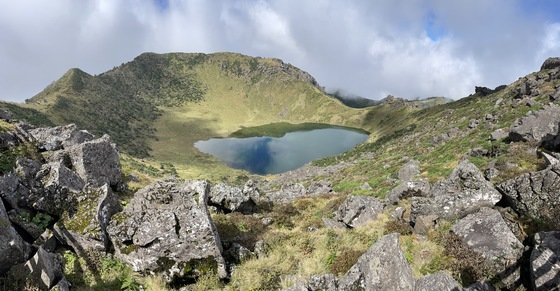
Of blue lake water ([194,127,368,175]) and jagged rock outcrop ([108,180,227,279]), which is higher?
jagged rock outcrop ([108,180,227,279])

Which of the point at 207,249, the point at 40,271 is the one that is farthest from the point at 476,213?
the point at 40,271

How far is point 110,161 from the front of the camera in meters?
22.6

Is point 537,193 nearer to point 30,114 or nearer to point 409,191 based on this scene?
point 409,191

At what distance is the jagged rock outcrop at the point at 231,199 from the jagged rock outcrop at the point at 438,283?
1457 centimetres

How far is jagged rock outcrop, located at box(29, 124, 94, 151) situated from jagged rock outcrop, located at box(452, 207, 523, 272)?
25195mm

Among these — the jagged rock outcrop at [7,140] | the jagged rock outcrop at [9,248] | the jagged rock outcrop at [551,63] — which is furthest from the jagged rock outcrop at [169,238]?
the jagged rock outcrop at [551,63]

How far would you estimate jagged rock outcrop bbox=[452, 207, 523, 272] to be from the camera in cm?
1138

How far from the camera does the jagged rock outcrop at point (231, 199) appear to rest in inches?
911

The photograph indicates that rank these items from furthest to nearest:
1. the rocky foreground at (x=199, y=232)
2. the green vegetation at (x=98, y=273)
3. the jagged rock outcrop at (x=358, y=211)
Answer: the jagged rock outcrop at (x=358, y=211)
the green vegetation at (x=98, y=273)
the rocky foreground at (x=199, y=232)

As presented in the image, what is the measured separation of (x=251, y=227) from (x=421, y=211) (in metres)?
8.70

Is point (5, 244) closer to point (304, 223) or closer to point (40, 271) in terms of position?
point (40, 271)

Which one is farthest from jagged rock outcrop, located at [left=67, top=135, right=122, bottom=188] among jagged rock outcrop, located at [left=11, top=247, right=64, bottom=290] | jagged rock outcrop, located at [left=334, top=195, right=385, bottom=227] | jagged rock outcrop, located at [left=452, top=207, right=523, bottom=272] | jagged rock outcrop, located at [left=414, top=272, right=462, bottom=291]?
jagged rock outcrop, located at [left=452, top=207, right=523, bottom=272]

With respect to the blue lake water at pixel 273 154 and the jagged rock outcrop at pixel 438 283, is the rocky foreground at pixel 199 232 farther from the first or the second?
the blue lake water at pixel 273 154

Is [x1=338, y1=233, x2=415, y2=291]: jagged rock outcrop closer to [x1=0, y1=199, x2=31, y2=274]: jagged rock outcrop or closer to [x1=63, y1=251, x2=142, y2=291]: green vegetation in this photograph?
[x1=63, y1=251, x2=142, y2=291]: green vegetation
